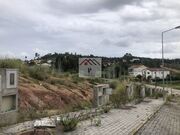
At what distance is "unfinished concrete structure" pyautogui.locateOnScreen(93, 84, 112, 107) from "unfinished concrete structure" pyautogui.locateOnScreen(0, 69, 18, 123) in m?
8.76

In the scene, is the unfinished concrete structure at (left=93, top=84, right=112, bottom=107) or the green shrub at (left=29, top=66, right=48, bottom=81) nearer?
the unfinished concrete structure at (left=93, top=84, right=112, bottom=107)

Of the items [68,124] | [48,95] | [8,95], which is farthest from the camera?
[48,95]

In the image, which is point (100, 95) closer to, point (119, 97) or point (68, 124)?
point (119, 97)

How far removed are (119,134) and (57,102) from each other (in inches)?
317

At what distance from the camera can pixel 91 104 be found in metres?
25.1

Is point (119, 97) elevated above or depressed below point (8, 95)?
below

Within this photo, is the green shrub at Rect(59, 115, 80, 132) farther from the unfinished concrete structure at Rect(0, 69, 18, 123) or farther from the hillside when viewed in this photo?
the hillside

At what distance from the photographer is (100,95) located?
976 inches

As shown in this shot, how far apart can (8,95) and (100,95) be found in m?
10.2

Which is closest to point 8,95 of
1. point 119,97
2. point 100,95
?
point 100,95

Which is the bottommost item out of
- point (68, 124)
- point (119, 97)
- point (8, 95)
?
point (119, 97)

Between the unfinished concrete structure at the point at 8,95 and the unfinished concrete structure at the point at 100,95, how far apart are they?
345 inches

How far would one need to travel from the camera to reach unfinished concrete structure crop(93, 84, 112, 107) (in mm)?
23922

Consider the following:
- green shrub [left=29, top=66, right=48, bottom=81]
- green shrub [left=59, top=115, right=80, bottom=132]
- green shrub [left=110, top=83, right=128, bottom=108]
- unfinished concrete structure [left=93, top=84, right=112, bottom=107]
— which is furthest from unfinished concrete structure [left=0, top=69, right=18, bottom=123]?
green shrub [left=110, top=83, right=128, bottom=108]
